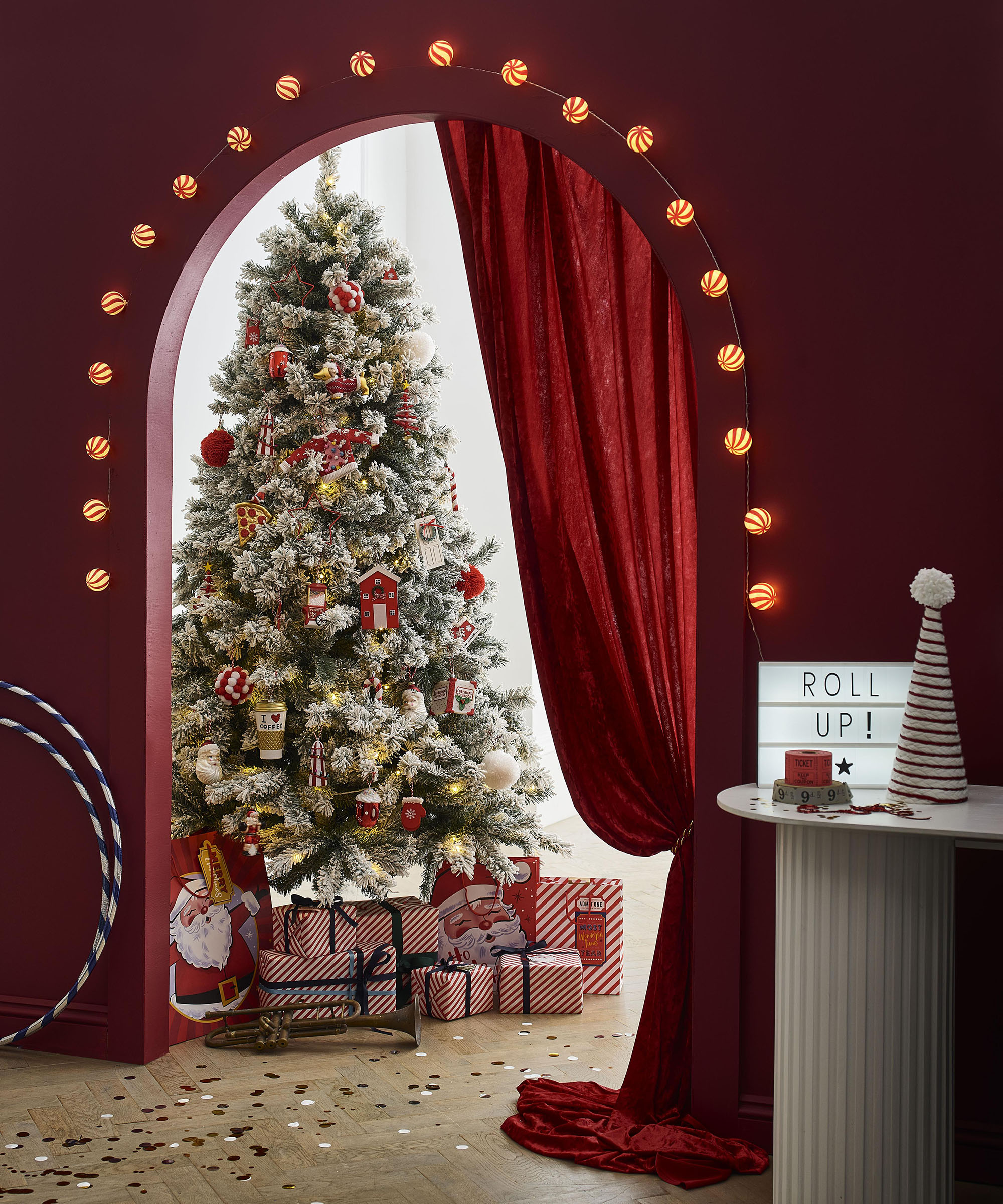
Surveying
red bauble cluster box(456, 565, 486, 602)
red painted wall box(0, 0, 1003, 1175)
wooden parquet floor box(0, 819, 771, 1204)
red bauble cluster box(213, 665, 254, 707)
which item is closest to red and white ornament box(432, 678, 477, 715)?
red bauble cluster box(456, 565, 486, 602)

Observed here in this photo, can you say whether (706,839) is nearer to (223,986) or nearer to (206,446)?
(223,986)

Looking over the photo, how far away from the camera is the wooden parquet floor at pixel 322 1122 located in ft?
7.59

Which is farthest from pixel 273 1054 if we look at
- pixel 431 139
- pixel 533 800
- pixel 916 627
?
pixel 431 139

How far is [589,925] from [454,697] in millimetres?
858

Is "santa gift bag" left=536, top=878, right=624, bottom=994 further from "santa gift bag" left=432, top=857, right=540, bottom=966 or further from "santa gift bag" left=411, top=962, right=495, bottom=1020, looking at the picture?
"santa gift bag" left=411, top=962, right=495, bottom=1020

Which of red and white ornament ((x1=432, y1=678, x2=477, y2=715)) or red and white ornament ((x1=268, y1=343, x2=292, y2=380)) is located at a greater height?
red and white ornament ((x1=268, y1=343, x2=292, y2=380))

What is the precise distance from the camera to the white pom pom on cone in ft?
6.79

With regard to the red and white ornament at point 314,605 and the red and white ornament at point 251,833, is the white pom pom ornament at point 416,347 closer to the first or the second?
the red and white ornament at point 314,605

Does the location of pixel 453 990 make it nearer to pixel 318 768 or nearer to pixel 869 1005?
pixel 318 768

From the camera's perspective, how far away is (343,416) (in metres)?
3.33

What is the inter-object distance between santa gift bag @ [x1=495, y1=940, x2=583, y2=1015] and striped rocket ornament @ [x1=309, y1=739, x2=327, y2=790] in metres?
0.81

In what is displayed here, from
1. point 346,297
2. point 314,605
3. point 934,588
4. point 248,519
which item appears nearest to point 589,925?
point 314,605

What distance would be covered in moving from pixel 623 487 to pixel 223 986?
1.89 meters

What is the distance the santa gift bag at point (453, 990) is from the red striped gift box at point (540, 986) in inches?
2.1
